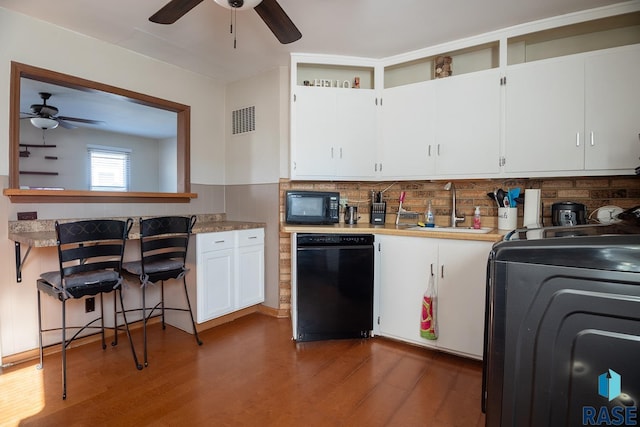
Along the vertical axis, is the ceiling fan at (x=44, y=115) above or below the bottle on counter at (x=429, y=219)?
above

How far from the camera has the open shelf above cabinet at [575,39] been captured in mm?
2178

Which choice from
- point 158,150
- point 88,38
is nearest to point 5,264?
point 88,38

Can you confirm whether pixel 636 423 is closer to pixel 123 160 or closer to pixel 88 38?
pixel 88 38

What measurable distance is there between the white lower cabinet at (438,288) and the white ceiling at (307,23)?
1.58 meters

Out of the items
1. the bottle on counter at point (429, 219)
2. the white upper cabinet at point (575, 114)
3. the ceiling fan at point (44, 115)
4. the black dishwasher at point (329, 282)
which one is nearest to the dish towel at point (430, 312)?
the black dishwasher at point (329, 282)

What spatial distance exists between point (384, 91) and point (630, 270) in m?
2.35

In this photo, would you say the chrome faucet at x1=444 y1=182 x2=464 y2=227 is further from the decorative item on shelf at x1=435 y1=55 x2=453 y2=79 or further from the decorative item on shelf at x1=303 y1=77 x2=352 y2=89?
the decorative item on shelf at x1=303 y1=77 x2=352 y2=89

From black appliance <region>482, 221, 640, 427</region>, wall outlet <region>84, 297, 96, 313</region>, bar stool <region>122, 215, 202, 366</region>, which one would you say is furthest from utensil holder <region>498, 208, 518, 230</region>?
wall outlet <region>84, 297, 96, 313</region>

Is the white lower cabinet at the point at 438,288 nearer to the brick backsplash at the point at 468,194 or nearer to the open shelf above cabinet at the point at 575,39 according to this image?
the brick backsplash at the point at 468,194

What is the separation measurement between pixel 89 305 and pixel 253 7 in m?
2.57

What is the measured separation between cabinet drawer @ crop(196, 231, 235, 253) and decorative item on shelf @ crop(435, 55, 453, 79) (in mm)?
2292

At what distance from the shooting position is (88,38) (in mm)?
2529

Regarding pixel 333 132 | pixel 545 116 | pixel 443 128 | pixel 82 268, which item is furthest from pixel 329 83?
pixel 82 268

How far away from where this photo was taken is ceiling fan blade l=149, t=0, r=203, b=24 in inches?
66.3
